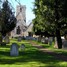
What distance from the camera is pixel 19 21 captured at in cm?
11169

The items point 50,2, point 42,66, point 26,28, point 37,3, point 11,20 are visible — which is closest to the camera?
point 42,66

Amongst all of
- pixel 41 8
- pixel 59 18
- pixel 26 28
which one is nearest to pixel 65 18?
pixel 59 18

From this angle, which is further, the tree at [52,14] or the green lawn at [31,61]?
the tree at [52,14]

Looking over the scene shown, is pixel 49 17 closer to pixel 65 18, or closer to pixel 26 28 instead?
pixel 65 18

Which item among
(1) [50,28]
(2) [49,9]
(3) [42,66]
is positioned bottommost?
(3) [42,66]

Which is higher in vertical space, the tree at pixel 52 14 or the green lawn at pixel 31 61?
the tree at pixel 52 14

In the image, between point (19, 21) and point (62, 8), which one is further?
point (19, 21)

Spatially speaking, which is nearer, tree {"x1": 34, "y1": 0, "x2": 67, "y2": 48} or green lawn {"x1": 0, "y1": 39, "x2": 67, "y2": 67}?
green lawn {"x1": 0, "y1": 39, "x2": 67, "y2": 67}

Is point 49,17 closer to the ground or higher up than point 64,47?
higher up

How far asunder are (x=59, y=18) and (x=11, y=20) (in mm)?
39483

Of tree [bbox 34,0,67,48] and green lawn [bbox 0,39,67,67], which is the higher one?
tree [bbox 34,0,67,48]

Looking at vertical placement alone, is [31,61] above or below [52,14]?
below

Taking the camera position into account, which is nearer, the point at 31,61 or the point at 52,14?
the point at 31,61

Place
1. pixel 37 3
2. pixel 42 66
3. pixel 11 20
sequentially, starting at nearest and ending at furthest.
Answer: pixel 42 66
pixel 37 3
pixel 11 20
